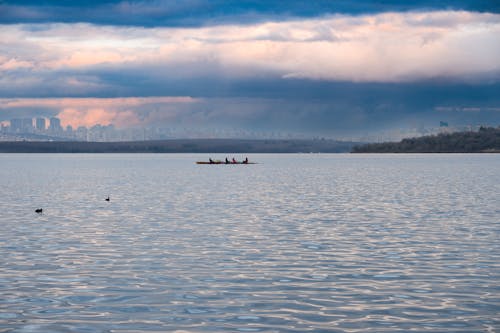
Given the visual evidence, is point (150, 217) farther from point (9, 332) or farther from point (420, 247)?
point (9, 332)

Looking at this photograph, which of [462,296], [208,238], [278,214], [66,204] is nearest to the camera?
[462,296]

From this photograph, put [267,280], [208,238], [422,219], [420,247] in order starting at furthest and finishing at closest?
[422,219]
[208,238]
[420,247]
[267,280]

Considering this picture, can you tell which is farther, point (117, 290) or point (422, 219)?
point (422, 219)

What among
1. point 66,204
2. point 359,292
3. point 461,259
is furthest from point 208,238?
point 66,204

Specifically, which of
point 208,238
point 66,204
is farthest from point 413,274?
point 66,204

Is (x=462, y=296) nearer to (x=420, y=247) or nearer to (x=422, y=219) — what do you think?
(x=420, y=247)

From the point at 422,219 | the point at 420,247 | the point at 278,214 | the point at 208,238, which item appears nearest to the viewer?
the point at 420,247

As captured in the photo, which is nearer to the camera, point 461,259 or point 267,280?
point 267,280

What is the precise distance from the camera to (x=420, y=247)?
3881 cm

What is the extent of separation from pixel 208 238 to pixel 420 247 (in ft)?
40.8

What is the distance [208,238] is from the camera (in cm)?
4347

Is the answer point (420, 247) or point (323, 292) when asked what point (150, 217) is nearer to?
point (420, 247)

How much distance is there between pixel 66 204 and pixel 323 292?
5286cm

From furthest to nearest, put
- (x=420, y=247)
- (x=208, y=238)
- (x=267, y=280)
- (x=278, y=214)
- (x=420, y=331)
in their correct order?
(x=278, y=214) → (x=208, y=238) → (x=420, y=247) → (x=267, y=280) → (x=420, y=331)
